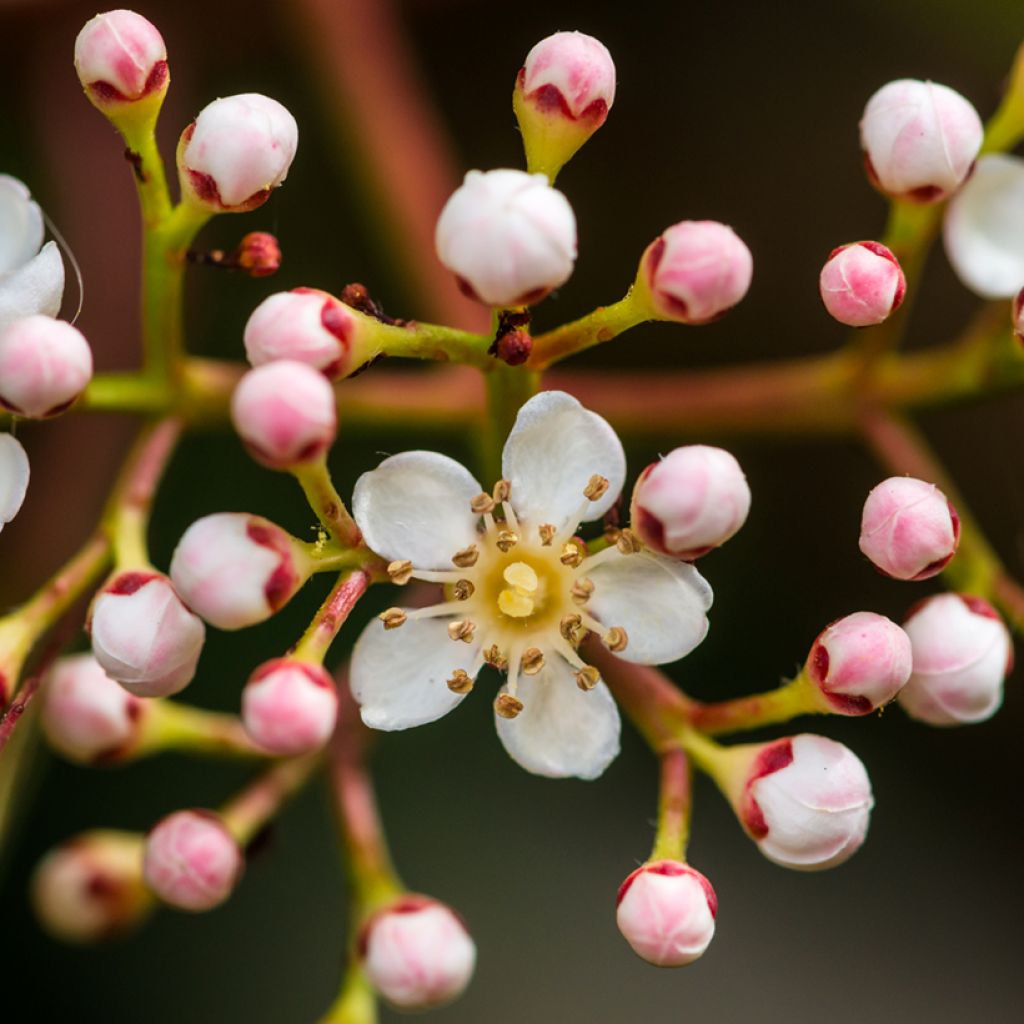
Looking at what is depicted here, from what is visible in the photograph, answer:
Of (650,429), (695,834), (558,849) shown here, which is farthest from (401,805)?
(650,429)

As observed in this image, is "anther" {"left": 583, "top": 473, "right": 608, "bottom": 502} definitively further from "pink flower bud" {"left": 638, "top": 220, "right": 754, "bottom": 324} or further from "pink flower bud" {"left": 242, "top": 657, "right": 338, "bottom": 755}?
"pink flower bud" {"left": 242, "top": 657, "right": 338, "bottom": 755}

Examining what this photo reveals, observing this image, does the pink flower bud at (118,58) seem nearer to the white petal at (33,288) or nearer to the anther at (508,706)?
the white petal at (33,288)

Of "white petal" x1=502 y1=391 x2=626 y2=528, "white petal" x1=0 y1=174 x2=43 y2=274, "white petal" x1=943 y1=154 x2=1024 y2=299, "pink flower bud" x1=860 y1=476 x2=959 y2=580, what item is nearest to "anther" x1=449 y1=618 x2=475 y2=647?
"white petal" x1=502 y1=391 x2=626 y2=528

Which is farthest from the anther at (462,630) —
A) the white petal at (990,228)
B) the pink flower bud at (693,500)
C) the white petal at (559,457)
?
the white petal at (990,228)

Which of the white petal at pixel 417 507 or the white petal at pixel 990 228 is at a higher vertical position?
the white petal at pixel 990 228

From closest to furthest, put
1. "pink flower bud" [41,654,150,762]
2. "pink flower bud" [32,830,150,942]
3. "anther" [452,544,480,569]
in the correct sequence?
"anther" [452,544,480,569]
"pink flower bud" [41,654,150,762]
"pink flower bud" [32,830,150,942]

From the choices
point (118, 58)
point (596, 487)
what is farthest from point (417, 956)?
point (118, 58)
